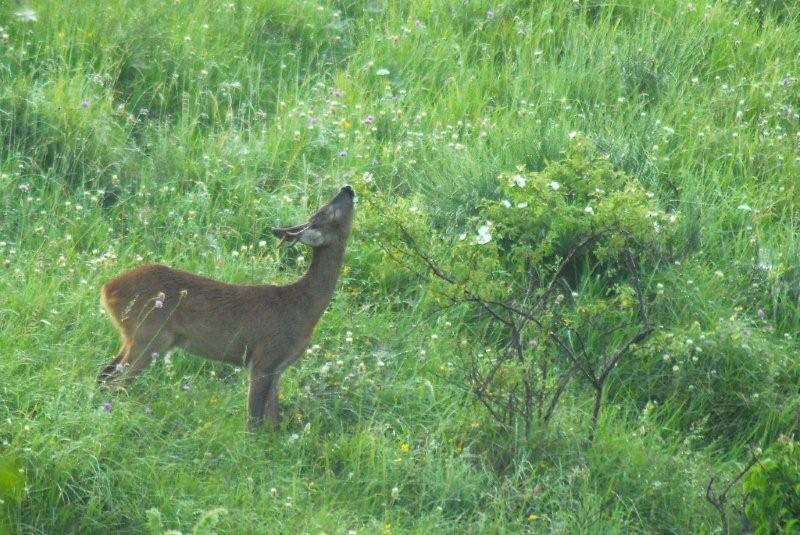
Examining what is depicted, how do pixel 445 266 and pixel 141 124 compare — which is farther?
pixel 141 124

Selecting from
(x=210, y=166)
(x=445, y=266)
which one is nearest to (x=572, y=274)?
(x=445, y=266)

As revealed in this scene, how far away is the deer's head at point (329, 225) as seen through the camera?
19.9 ft

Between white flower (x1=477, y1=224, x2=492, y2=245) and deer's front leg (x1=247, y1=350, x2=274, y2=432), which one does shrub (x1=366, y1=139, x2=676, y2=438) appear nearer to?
white flower (x1=477, y1=224, x2=492, y2=245)

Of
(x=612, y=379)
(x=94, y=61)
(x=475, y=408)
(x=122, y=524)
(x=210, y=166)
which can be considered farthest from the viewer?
(x=94, y=61)

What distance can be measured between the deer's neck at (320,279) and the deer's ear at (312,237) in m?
0.09

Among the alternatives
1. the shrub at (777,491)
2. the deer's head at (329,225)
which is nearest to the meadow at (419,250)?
the shrub at (777,491)

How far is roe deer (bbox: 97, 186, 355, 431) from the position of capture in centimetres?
585

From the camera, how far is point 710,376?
21.9 feet

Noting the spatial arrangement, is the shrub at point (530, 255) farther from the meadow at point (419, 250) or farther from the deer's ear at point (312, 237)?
the deer's ear at point (312, 237)

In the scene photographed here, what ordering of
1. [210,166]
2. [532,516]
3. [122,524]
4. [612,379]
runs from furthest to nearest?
[210,166], [612,379], [532,516], [122,524]

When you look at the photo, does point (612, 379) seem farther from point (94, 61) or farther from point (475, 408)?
point (94, 61)

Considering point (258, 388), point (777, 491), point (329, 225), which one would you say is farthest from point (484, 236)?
point (777, 491)

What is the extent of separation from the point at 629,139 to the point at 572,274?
128 cm

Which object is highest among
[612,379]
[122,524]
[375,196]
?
[375,196]
